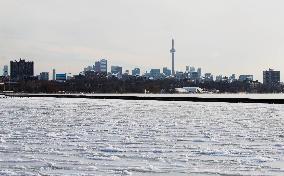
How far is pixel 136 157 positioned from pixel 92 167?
1.75 m

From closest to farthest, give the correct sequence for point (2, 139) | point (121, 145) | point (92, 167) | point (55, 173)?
point (55, 173)
point (92, 167)
point (121, 145)
point (2, 139)

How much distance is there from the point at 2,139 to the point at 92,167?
253 inches

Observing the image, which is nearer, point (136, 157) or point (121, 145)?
point (136, 157)

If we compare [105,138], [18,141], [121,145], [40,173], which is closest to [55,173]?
[40,173]

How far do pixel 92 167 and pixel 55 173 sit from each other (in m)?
0.94

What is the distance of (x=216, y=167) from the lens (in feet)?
32.7

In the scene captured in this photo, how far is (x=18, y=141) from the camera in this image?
14914 mm

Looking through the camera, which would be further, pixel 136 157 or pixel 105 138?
pixel 105 138

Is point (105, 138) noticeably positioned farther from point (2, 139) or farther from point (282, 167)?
point (282, 167)

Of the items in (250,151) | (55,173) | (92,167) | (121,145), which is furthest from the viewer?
(121,145)

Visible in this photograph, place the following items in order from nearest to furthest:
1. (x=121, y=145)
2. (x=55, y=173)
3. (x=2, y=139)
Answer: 1. (x=55, y=173)
2. (x=121, y=145)
3. (x=2, y=139)

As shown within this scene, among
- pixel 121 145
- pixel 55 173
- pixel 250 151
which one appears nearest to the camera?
pixel 55 173

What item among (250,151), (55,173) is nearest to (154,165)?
(55,173)

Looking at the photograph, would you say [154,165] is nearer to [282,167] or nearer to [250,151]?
[282,167]
